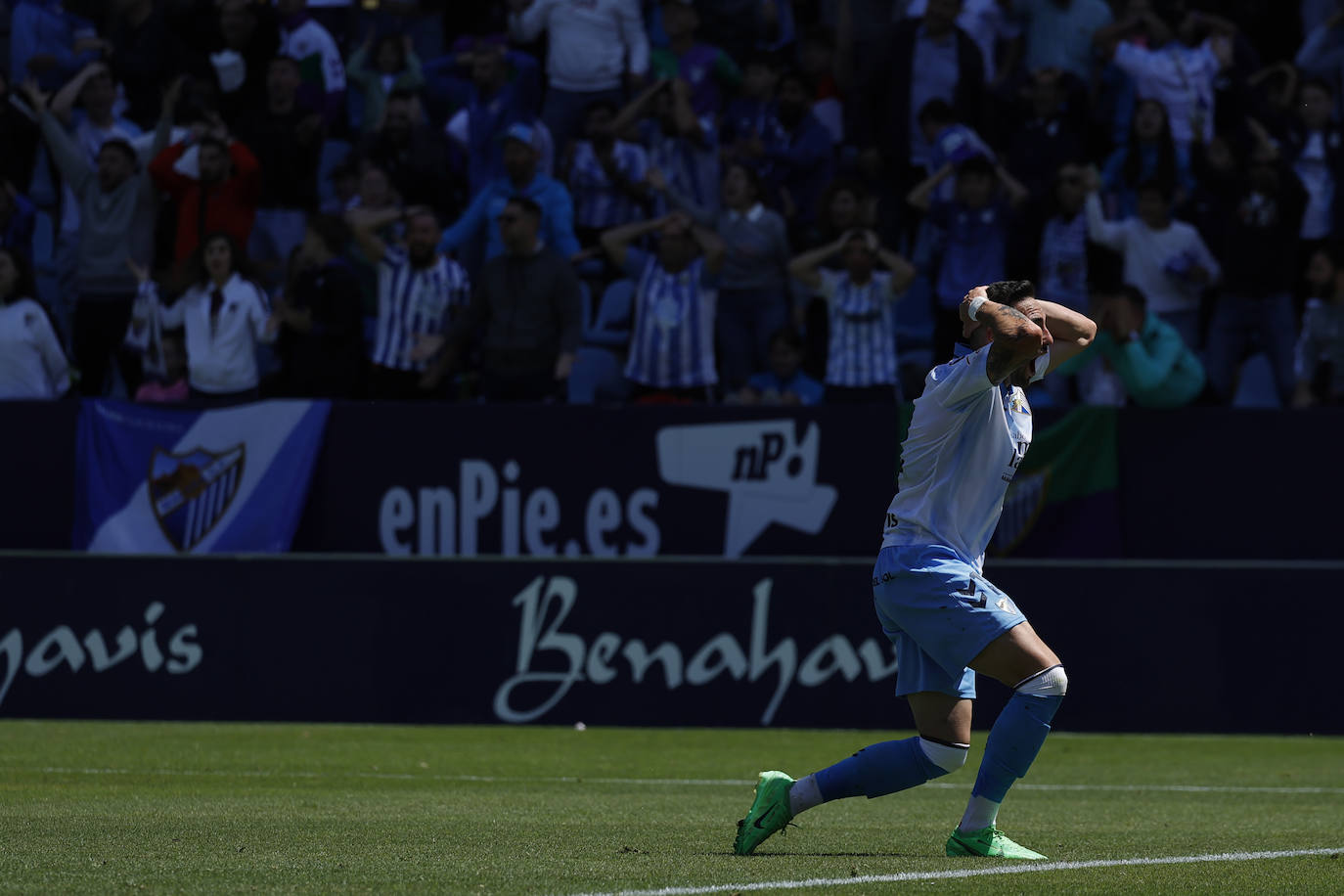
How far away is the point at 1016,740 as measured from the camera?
22.4ft

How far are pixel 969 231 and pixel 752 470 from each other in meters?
2.83

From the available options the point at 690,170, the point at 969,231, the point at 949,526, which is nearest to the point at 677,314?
the point at 690,170

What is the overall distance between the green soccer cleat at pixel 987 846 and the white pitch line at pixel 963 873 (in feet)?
0.51

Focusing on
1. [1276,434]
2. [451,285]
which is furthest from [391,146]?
[1276,434]

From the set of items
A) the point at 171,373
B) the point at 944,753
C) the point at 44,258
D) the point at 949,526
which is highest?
the point at 44,258

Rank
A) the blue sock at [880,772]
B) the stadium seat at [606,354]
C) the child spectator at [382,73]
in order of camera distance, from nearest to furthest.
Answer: the blue sock at [880,772], the stadium seat at [606,354], the child spectator at [382,73]

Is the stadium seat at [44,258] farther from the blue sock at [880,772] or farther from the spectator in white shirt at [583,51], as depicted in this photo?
the blue sock at [880,772]

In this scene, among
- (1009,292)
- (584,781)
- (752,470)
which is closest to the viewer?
(1009,292)

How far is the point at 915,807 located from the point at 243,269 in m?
8.48

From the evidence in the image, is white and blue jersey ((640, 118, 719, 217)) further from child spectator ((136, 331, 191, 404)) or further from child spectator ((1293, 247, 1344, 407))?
child spectator ((1293, 247, 1344, 407))

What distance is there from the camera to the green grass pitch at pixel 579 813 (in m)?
6.23

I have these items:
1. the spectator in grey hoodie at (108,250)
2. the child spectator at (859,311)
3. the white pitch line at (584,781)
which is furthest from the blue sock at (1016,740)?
the spectator in grey hoodie at (108,250)

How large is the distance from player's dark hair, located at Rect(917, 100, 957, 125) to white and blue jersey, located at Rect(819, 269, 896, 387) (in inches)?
75.2

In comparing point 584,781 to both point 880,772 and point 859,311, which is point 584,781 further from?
point 859,311
